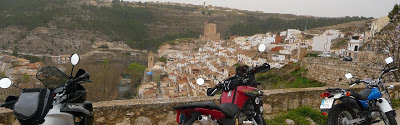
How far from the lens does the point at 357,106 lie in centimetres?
318

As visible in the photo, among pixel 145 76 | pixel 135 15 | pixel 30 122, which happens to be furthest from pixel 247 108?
pixel 135 15

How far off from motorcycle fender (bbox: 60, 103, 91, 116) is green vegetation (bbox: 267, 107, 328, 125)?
2.61 m

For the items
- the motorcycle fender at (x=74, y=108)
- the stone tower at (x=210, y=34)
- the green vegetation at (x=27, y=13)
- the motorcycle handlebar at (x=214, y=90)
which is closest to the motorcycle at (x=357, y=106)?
the motorcycle handlebar at (x=214, y=90)

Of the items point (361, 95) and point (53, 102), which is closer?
point (53, 102)

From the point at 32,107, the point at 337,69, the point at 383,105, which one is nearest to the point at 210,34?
the point at 337,69

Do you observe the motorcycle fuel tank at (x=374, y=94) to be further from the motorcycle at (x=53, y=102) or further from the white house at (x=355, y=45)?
the white house at (x=355, y=45)

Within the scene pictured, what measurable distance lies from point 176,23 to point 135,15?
54.0 feet

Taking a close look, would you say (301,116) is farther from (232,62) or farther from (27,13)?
(27,13)

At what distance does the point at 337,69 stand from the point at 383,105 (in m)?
9.06

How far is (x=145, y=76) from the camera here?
134 feet

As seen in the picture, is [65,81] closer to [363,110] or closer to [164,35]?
[363,110]

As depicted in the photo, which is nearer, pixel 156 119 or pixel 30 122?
pixel 30 122

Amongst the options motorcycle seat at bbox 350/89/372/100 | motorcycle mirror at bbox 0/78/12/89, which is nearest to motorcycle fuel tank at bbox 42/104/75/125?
motorcycle mirror at bbox 0/78/12/89

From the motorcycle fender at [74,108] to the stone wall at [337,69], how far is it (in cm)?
1071
